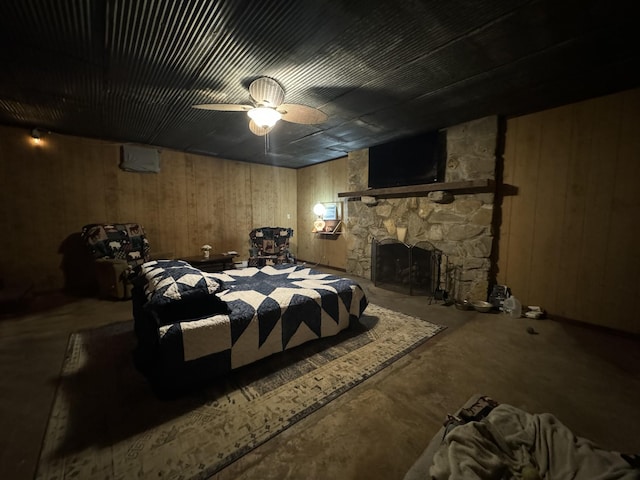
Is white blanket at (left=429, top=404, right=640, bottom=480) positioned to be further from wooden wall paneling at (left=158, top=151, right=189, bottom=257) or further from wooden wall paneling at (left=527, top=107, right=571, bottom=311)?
wooden wall paneling at (left=158, top=151, right=189, bottom=257)

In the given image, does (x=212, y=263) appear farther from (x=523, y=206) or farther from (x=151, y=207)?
(x=523, y=206)

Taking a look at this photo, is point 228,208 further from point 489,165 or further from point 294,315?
point 489,165

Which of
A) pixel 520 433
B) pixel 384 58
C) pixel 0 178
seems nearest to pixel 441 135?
pixel 384 58

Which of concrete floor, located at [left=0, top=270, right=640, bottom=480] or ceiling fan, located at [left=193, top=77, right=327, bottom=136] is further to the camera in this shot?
ceiling fan, located at [left=193, top=77, right=327, bottom=136]

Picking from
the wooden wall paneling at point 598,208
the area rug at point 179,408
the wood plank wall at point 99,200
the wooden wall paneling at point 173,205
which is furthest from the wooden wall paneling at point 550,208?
the wooden wall paneling at point 173,205

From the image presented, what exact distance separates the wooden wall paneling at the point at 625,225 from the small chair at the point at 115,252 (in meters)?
5.49

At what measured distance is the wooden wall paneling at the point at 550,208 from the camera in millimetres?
2871

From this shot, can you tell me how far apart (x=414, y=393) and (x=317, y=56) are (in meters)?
2.57

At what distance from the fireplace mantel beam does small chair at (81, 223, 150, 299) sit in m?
3.60

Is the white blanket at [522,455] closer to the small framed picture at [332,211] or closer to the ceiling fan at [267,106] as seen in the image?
the ceiling fan at [267,106]

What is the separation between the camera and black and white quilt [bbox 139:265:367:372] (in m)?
1.66

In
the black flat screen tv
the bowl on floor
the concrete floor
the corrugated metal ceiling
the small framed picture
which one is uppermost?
the corrugated metal ceiling

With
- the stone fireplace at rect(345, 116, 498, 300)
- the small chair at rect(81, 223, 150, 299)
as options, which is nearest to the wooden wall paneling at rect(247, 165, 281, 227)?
the small chair at rect(81, 223, 150, 299)

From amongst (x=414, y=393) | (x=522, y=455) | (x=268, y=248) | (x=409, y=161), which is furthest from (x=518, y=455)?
(x=268, y=248)
